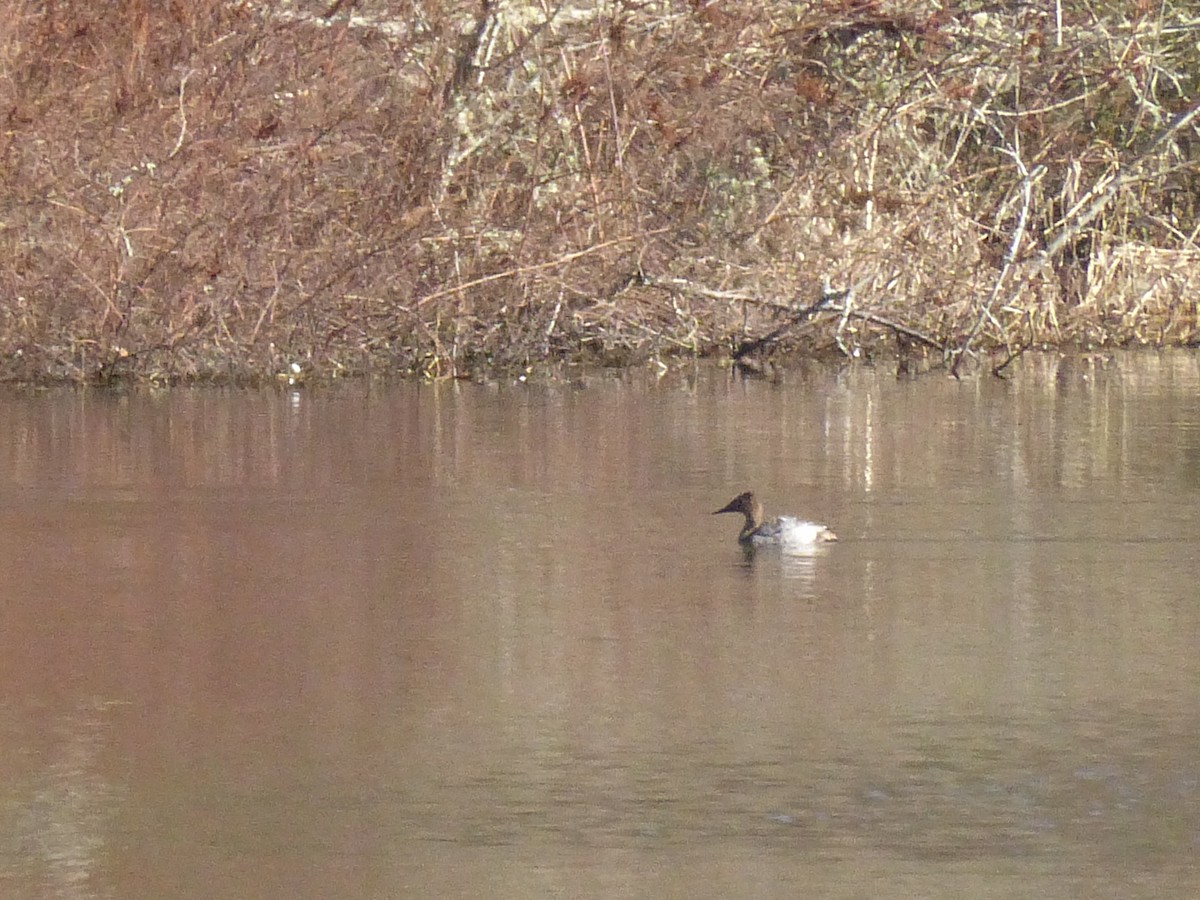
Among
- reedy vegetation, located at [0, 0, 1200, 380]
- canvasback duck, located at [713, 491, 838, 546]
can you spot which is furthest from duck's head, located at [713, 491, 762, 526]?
reedy vegetation, located at [0, 0, 1200, 380]

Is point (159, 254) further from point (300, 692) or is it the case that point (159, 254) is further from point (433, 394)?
point (300, 692)

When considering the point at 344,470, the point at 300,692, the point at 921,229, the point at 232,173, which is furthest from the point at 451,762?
the point at 921,229

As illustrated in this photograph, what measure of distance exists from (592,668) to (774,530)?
2277mm

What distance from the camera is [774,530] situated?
29.5 feet

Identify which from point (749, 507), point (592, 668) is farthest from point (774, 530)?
point (592, 668)

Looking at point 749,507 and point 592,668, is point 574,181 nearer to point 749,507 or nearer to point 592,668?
point 749,507

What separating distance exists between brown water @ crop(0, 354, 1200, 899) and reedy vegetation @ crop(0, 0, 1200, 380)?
10.9 ft

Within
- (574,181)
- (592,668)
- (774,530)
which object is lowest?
(592,668)

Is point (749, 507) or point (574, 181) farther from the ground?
point (574, 181)

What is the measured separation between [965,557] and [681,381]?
24.8ft

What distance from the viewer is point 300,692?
654 centimetres

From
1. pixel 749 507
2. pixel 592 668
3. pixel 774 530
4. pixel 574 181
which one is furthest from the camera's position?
pixel 574 181

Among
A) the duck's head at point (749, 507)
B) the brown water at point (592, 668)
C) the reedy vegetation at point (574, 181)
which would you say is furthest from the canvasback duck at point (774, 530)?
the reedy vegetation at point (574, 181)

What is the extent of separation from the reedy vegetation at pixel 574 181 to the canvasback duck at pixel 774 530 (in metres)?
6.96
